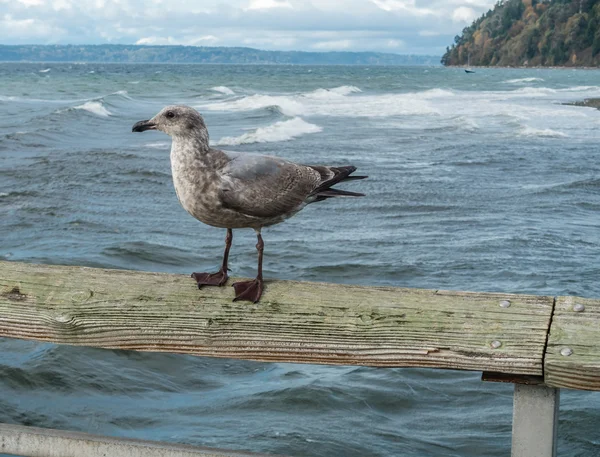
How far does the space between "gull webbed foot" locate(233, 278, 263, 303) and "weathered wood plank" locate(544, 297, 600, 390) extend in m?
0.78

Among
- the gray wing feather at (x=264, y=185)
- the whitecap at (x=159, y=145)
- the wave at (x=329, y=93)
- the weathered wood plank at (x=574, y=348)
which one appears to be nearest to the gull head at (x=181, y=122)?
the gray wing feather at (x=264, y=185)

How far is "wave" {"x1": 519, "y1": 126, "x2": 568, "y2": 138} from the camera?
863 inches

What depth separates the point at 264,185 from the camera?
307 centimetres

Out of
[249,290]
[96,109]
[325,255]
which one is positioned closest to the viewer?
[249,290]

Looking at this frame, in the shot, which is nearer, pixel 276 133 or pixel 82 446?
pixel 82 446

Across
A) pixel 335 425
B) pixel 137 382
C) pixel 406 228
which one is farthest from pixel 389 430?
pixel 406 228

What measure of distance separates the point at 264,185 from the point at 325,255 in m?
5.80

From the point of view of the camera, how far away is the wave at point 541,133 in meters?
21.9

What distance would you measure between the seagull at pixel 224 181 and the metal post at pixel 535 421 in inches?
40.6

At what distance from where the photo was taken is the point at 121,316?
→ 2328 mm

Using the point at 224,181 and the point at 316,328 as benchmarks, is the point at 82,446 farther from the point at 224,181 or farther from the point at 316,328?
the point at 224,181

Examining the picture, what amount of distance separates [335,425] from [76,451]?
9.38 feet

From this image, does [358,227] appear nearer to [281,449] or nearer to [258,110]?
[281,449]

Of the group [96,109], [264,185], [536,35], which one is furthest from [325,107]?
[536,35]
